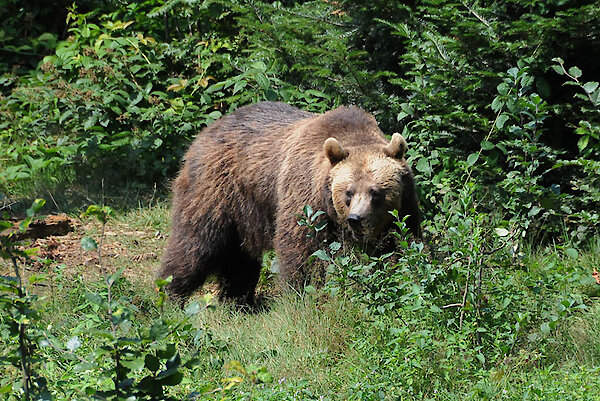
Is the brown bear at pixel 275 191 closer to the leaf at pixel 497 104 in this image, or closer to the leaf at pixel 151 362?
the leaf at pixel 497 104

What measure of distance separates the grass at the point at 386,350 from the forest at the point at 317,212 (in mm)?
17

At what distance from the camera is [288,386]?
159 inches

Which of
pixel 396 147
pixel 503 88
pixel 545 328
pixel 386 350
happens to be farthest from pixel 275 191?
pixel 545 328

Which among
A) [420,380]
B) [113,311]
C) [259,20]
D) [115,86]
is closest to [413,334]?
[420,380]

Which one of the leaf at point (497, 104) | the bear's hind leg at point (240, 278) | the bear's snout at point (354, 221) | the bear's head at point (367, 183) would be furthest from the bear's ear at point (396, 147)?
the bear's hind leg at point (240, 278)

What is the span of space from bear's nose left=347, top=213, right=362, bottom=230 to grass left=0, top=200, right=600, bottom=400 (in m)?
0.52

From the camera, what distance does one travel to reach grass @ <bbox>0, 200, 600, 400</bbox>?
4012 millimetres

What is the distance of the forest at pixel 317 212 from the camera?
4.04 metres

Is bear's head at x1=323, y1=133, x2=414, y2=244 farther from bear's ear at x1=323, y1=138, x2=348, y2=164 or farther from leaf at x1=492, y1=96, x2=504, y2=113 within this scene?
leaf at x1=492, y1=96, x2=504, y2=113

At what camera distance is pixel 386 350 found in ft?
14.3

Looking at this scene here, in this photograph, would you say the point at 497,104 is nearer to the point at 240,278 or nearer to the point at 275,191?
the point at 275,191

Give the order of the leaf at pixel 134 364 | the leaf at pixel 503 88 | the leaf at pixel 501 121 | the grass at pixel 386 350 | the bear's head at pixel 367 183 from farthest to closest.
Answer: the bear's head at pixel 367 183
the leaf at pixel 501 121
the leaf at pixel 503 88
the grass at pixel 386 350
the leaf at pixel 134 364

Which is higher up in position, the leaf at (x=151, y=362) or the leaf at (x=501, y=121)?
the leaf at (x=501, y=121)

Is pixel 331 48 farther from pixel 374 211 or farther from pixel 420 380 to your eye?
pixel 420 380
